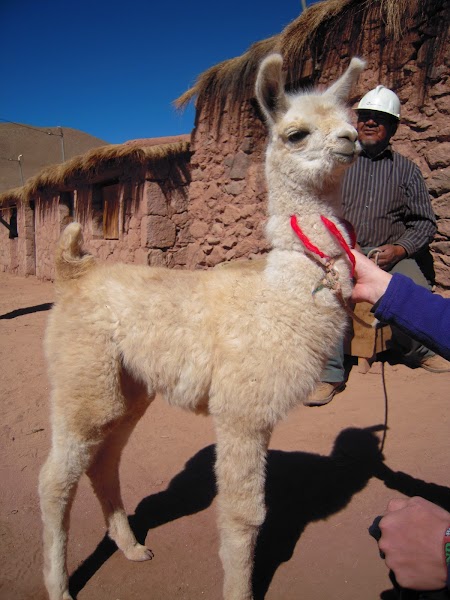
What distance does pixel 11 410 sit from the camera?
12.2ft

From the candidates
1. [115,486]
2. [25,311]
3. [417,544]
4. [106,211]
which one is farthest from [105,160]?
[417,544]

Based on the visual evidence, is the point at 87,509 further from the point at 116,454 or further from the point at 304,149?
the point at 304,149

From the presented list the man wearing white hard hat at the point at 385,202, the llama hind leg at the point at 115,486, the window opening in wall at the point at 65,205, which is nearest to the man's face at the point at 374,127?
the man wearing white hard hat at the point at 385,202

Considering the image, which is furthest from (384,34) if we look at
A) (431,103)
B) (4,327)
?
(4,327)

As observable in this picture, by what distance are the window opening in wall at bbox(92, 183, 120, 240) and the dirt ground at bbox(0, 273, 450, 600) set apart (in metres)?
5.58

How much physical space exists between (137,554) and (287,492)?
0.93 meters

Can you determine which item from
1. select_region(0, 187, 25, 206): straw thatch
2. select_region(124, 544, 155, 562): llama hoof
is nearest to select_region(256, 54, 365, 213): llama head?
select_region(124, 544, 155, 562): llama hoof

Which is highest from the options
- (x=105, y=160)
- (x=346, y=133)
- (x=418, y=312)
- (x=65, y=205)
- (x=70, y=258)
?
(x=105, y=160)

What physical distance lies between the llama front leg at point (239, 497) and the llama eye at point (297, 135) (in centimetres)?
112

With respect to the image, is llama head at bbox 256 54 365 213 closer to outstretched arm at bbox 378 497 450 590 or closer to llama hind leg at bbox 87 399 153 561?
outstretched arm at bbox 378 497 450 590

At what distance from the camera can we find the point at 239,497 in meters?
1.65

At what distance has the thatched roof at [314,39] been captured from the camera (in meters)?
4.26

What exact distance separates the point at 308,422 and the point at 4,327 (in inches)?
206

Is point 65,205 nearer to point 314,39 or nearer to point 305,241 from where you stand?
point 314,39
